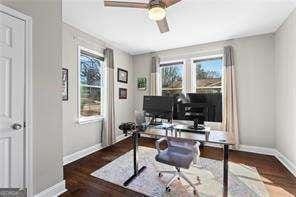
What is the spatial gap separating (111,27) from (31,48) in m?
1.72

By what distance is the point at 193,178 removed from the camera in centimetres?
261

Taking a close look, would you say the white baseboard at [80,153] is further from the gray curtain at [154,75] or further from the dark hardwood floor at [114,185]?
the gray curtain at [154,75]

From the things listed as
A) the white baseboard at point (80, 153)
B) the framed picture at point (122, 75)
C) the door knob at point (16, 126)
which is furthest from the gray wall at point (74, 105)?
the door knob at point (16, 126)

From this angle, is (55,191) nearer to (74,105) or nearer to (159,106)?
(74,105)

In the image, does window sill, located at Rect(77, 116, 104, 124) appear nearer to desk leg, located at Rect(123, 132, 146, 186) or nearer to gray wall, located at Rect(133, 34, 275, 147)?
desk leg, located at Rect(123, 132, 146, 186)

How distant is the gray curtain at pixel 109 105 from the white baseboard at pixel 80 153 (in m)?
0.19

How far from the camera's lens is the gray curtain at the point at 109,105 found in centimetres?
405

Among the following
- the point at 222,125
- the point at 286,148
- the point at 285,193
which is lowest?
the point at 285,193

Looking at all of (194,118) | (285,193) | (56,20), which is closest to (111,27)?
(56,20)

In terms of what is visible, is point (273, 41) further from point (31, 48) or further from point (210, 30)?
point (31, 48)

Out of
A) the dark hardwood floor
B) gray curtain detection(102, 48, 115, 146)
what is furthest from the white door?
gray curtain detection(102, 48, 115, 146)

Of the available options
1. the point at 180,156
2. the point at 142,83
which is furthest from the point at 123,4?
the point at 142,83

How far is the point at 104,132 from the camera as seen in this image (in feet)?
13.3

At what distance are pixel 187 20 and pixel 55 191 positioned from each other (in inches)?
127
